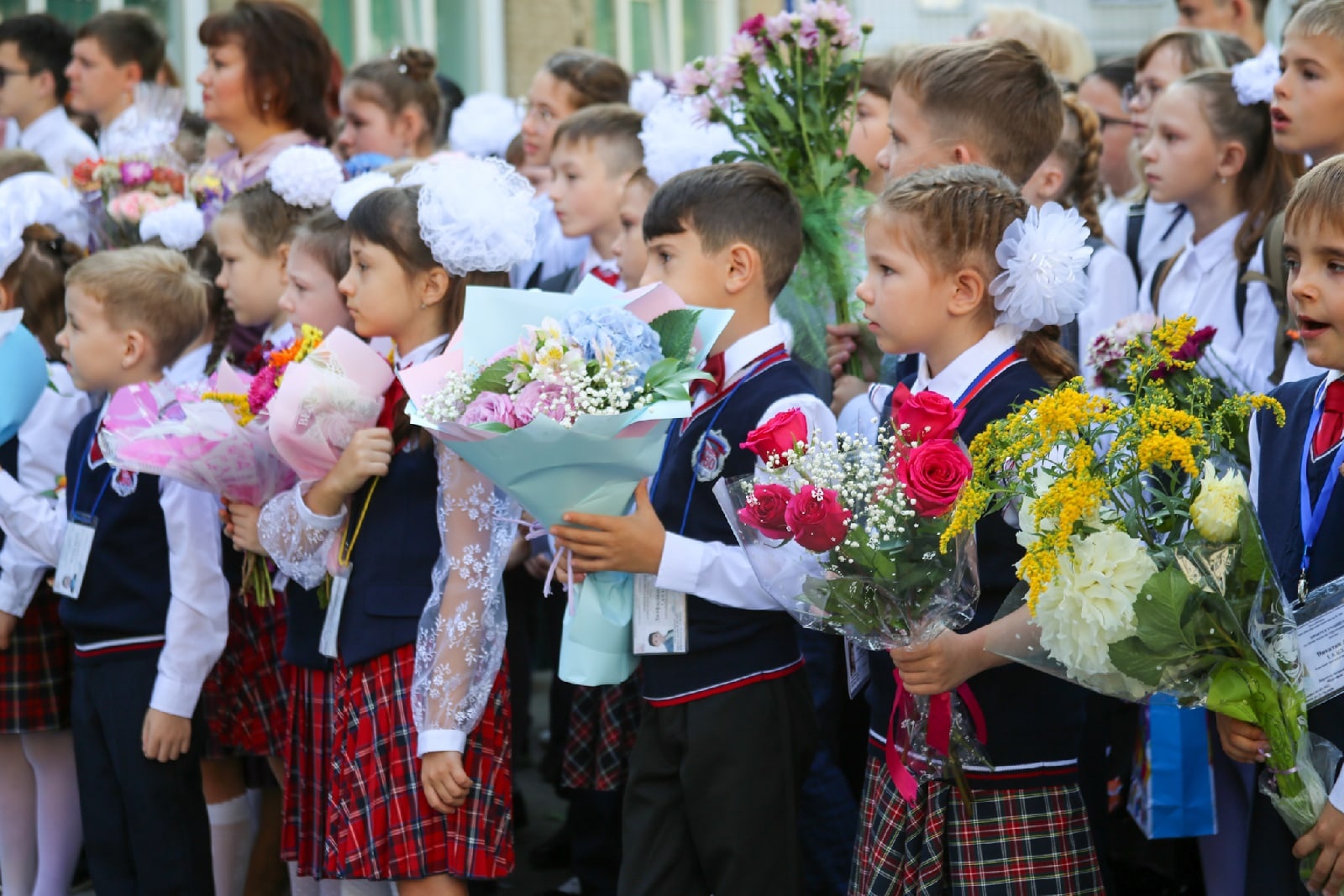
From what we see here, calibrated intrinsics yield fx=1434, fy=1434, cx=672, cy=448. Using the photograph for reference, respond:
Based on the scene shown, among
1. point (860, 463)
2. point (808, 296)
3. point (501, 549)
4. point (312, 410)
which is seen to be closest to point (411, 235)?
point (312, 410)

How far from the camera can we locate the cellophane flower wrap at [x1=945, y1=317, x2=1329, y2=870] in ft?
7.05

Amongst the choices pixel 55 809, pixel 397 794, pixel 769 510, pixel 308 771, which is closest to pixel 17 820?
pixel 55 809

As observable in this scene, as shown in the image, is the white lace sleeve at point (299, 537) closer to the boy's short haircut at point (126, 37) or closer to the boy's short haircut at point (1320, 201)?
the boy's short haircut at point (1320, 201)

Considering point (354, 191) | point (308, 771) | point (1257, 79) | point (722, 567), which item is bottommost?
point (308, 771)

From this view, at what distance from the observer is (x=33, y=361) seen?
14.0 ft

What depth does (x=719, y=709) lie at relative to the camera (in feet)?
9.83

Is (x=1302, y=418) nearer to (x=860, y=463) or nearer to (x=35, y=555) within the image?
(x=860, y=463)

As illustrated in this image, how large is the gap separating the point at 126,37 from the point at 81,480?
328 centimetres

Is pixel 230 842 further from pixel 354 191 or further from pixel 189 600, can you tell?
pixel 354 191

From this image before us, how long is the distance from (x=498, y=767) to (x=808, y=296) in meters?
1.44

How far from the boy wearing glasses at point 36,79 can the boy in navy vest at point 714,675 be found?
15.5 ft

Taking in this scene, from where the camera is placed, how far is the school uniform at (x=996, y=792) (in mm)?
2652

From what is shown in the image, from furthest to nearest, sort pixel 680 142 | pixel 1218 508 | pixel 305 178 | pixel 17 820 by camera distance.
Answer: pixel 305 178 < pixel 17 820 < pixel 680 142 < pixel 1218 508

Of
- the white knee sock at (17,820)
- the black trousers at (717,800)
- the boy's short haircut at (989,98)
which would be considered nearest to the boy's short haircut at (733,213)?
the boy's short haircut at (989,98)
